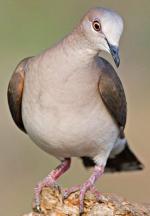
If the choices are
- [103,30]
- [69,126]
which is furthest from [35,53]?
[103,30]

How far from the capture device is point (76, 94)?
10367 mm

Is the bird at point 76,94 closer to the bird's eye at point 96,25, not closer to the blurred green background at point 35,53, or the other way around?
the bird's eye at point 96,25

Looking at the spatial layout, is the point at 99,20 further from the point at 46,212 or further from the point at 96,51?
the point at 46,212

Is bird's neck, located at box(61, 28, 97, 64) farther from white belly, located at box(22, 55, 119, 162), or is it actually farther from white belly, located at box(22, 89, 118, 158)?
white belly, located at box(22, 89, 118, 158)

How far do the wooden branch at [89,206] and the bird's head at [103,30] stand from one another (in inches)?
46.1

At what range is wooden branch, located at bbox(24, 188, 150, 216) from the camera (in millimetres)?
9625

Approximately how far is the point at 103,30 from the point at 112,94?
104 cm

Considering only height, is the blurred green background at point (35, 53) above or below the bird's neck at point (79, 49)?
below

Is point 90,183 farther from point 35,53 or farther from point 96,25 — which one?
point 35,53

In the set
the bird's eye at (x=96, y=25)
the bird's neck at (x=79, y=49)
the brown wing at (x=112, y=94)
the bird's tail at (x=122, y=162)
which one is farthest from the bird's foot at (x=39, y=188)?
the bird's tail at (x=122, y=162)

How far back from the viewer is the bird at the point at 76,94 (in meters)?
10.2

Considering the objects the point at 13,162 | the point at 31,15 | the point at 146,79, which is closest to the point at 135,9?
the point at 31,15

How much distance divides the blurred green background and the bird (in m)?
2.80

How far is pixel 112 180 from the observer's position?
15000 millimetres
